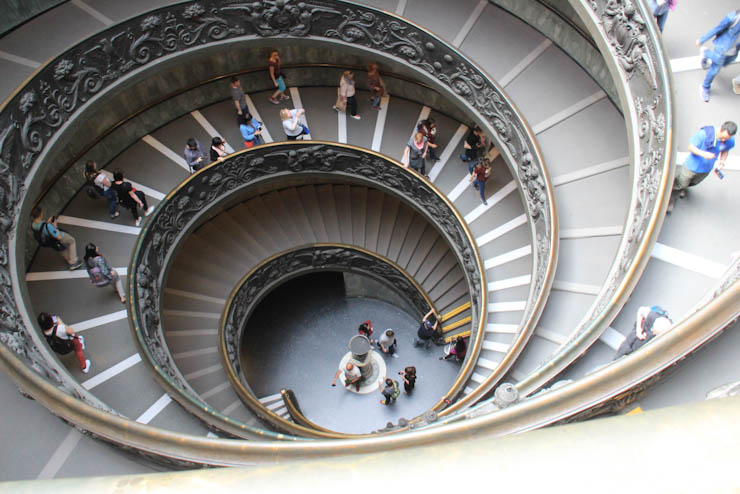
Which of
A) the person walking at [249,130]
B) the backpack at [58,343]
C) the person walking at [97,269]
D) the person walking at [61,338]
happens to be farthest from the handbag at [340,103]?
the backpack at [58,343]

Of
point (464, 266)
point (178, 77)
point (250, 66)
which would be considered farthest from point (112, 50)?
point (464, 266)

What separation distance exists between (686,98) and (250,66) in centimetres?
1029

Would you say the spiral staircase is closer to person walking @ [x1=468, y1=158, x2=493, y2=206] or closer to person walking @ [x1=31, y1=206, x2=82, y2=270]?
person walking @ [x1=468, y1=158, x2=493, y2=206]

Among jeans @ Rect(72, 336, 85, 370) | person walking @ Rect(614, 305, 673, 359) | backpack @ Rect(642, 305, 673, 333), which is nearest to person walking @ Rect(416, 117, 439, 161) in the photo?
person walking @ Rect(614, 305, 673, 359)

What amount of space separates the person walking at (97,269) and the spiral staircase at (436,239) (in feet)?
2.24

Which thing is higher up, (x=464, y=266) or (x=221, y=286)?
(x=464, y=266)

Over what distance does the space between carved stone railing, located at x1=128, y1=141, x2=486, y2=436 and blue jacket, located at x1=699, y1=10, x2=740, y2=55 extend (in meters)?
5.52

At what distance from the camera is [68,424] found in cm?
533

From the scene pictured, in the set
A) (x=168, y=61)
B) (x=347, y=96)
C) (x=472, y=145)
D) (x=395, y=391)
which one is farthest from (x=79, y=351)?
(x=472, y=145)

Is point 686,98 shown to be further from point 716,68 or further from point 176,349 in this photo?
point 176,349

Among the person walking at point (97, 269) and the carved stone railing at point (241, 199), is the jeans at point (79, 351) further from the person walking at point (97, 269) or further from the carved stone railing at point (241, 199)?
the person walking at point (97, 269)

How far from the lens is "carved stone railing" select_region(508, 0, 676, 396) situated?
5469 mm

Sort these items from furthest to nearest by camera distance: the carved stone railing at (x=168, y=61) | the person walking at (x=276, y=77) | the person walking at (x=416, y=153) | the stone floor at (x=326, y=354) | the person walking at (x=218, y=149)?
1. the stone floor at (x=326, y=354)
2. the person walking at (x=276, y=77)
3. the person walking at (x=416, y=153)
4. the person walking at (x=218, y=149)
5. the carved stone railing at (x=168, y=61)

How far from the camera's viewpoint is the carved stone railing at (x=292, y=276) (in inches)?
505
